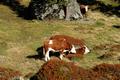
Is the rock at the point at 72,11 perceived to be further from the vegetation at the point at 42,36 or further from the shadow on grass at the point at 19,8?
the shadow on grass at the point at 19,8

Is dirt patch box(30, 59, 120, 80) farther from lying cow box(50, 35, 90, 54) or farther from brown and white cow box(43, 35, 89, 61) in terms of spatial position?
lying cow box(50, 35, 90, 54)

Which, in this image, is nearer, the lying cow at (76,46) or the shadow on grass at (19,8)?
the lying cow at (76,46)

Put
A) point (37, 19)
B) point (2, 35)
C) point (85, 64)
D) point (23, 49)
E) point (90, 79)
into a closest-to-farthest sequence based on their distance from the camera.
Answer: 1. point (90, 79)
2. point (85, 64)
3. point (23, 49)
4. point (2, 35)
5. point (37, 19)

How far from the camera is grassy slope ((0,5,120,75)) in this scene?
32.9 meters

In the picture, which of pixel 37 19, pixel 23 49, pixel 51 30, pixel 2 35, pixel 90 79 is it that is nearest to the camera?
pixel 90 79

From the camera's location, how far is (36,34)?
42.4 m

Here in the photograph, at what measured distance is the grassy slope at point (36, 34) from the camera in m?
32.9

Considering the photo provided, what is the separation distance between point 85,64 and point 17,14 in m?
21.4

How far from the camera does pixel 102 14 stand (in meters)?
52.4

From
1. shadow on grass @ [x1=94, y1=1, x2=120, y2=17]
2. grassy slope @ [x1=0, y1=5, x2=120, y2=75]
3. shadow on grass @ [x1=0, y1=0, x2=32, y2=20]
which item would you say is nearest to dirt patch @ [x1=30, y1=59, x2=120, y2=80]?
grassy slope @ [x1=0, y1=5, x2=120, y2=75]

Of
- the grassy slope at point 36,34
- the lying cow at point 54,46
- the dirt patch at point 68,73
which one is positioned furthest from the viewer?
the lying cow at point 54,46

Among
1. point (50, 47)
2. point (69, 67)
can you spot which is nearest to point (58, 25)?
point (50, 47)

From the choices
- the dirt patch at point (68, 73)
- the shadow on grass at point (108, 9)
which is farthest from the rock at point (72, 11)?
the dirt patch at point (68, 73)

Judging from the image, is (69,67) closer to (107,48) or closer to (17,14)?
(107,48)
